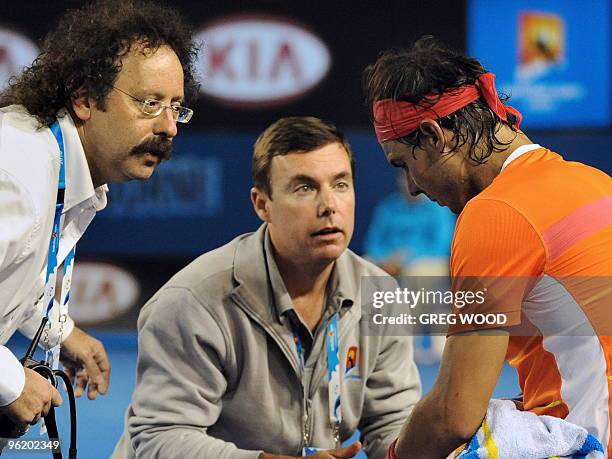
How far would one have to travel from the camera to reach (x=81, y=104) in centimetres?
293

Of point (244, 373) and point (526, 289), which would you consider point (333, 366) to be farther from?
point (526, 289)

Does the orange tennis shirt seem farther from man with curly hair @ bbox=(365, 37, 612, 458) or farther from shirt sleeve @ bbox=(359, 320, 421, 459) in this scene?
shirt sleeve @ bbox=(359, 320, 421, 459)

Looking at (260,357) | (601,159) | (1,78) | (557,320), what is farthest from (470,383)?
(1,78)

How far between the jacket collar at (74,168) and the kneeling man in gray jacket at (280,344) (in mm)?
535

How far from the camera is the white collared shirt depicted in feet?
8.08

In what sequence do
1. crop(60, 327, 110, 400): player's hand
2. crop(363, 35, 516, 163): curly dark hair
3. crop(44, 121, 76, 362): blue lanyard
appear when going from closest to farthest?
crop(363, 35, 516, 163): curly dark hair
crop(44, 121, 76, 362): blue lanyard
crop(60, 327, 110, 400): player's hand

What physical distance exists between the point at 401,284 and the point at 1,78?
4.89 m

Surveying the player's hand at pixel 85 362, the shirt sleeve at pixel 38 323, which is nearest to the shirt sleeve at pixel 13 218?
the shirt sleeve at pixel 38 323

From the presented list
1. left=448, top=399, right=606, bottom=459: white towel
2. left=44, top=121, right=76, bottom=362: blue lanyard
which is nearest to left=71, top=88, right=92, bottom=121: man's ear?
left=44, top=121, right=76, bottom=362: blue lanyard

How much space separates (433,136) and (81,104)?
0.99 metres

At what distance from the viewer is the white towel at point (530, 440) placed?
7.55 feet

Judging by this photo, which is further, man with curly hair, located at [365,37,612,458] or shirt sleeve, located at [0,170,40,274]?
shirt sleeve, located at [0,170,40,274]

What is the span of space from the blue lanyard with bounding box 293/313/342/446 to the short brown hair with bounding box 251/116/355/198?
20.3 inches

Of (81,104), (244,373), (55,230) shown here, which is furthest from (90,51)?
(244,373)
